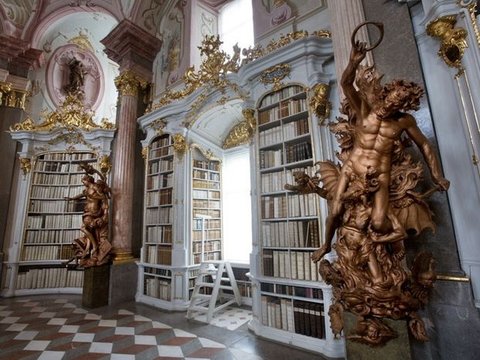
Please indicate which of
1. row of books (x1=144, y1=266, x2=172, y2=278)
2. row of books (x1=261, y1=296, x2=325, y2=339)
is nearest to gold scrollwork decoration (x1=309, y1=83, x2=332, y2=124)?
row of books (x1=261, y1=296, x2=325, y2=339)

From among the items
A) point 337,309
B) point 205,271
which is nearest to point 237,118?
point 205,271

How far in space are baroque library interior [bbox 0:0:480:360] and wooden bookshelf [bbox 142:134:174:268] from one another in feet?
0.16

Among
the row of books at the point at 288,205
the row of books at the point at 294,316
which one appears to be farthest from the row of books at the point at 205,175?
the row of books at the point at 294,316

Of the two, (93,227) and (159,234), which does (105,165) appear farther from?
(159,234)

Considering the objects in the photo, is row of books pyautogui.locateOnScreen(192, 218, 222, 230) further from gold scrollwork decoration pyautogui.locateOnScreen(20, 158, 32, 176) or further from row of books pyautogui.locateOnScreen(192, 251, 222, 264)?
gold scrollwork decoration pyautogui.locateOnScreen(20, 158, 32, 176)

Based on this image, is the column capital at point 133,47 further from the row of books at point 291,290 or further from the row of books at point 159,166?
the row of books at point 291,290

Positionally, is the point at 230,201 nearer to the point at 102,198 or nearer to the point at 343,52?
the point at 102,198

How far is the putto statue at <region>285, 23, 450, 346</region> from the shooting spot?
1255 mm

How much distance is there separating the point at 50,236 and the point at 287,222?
17.2 ft

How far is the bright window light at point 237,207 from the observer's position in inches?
190

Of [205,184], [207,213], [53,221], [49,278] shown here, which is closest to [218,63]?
[205,184]

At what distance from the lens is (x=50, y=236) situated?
17.7 ft

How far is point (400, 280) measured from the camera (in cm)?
126

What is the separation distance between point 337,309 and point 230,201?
3.76 meters
